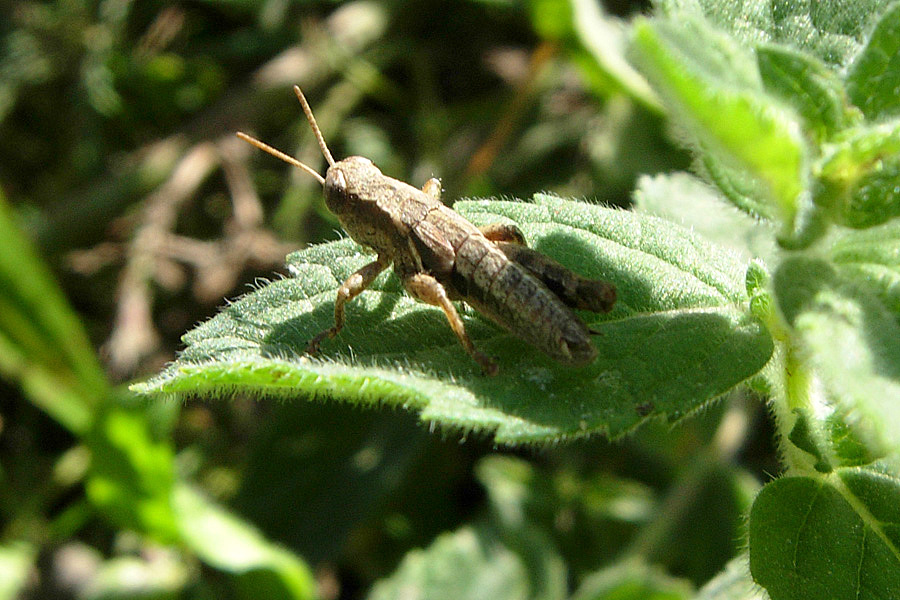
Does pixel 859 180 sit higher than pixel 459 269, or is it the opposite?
pixel 859 180

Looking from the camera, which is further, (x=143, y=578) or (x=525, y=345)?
(x=143, y=578)

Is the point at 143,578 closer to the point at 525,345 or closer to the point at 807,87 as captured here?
the point at 525,345

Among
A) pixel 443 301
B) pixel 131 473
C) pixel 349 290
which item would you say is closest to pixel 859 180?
pixel 443 301

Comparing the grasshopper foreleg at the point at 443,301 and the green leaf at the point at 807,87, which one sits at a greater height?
the green leaf at the point at 807,87

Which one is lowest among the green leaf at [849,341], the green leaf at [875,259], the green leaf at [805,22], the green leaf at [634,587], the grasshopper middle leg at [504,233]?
the green leaf at [634,587]

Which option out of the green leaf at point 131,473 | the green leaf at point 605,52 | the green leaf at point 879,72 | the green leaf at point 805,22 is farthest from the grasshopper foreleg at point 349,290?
the green leaf at point 605,52

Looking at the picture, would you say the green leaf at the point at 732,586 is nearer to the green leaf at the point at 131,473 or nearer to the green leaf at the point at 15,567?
the green leaf at the point at 131,473
